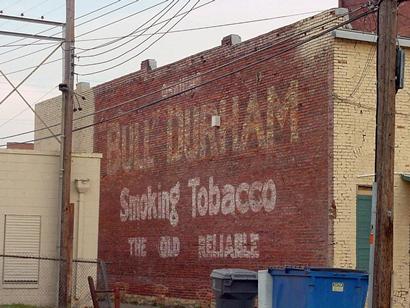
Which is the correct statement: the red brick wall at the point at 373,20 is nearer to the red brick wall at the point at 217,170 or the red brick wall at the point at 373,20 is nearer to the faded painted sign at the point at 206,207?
the red brick wall at the point at 217,170

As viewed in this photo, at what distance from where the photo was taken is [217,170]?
984 inches

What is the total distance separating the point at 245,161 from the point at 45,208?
5.55m

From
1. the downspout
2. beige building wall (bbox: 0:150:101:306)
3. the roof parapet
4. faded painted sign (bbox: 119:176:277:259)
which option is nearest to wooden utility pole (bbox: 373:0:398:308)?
faded painted sign (bbox: 119:176:277:259)

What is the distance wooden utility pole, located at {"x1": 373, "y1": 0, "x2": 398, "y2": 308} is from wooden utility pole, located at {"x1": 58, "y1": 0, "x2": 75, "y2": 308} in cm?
1015

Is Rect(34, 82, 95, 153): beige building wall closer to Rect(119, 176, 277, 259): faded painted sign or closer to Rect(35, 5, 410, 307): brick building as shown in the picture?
Rect(35, 5, 410, 307): brick building

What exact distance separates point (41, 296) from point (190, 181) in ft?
17.5

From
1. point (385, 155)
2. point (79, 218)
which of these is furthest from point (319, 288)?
point (79, 218)

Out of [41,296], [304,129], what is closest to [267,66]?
[304,129]

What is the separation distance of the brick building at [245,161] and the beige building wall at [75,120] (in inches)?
48.0

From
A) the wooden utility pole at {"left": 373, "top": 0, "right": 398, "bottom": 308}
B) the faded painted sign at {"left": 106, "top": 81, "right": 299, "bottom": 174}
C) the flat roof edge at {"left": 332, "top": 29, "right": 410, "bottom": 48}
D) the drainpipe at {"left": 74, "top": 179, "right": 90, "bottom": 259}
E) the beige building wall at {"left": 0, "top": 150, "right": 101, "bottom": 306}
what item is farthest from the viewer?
the drainpipe at {"left": 74, "top": 179, "right": 90, "bottom": 259}

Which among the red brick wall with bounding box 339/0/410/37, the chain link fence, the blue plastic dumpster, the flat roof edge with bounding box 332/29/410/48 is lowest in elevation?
the chain link fence

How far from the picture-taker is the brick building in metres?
20.8

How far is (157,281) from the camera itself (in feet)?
91.5

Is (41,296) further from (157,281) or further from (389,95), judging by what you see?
(389,95)
